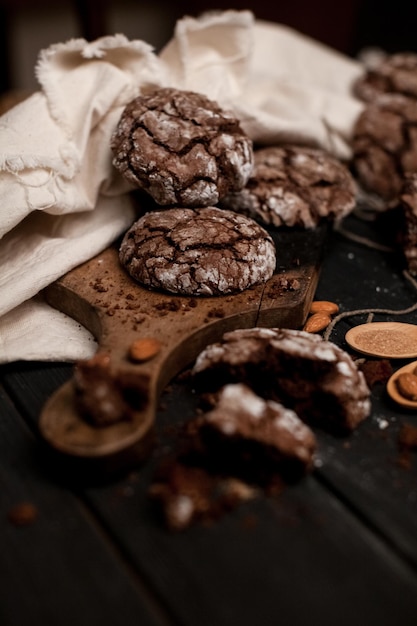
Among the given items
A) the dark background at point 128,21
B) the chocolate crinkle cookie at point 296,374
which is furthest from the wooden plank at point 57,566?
the dark background at point 128,21

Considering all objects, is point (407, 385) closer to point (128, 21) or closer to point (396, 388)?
point (396, 388)

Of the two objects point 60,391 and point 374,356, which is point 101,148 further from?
point 374,356

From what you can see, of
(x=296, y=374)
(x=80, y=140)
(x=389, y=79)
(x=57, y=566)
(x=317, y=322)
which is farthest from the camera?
(x=389, y=79)

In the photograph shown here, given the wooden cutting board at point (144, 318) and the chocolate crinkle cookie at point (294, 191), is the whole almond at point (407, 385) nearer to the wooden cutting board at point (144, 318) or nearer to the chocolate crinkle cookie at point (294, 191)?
the wooden cutting board at point (144, 318)

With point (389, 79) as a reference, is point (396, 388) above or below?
below

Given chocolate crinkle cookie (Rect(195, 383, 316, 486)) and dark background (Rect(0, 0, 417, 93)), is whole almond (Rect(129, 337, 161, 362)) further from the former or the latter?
dark background (Rect(0, 0, 417, 93))

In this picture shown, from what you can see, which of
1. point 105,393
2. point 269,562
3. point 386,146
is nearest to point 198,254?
point 105,393

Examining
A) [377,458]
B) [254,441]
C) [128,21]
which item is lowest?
[377,458]

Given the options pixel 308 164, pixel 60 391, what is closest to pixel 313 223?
pixel 308 164

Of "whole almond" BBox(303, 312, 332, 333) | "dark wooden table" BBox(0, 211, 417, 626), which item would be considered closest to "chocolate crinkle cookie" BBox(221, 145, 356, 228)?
"whole almond" BBox(303, 312, 332, 333)
